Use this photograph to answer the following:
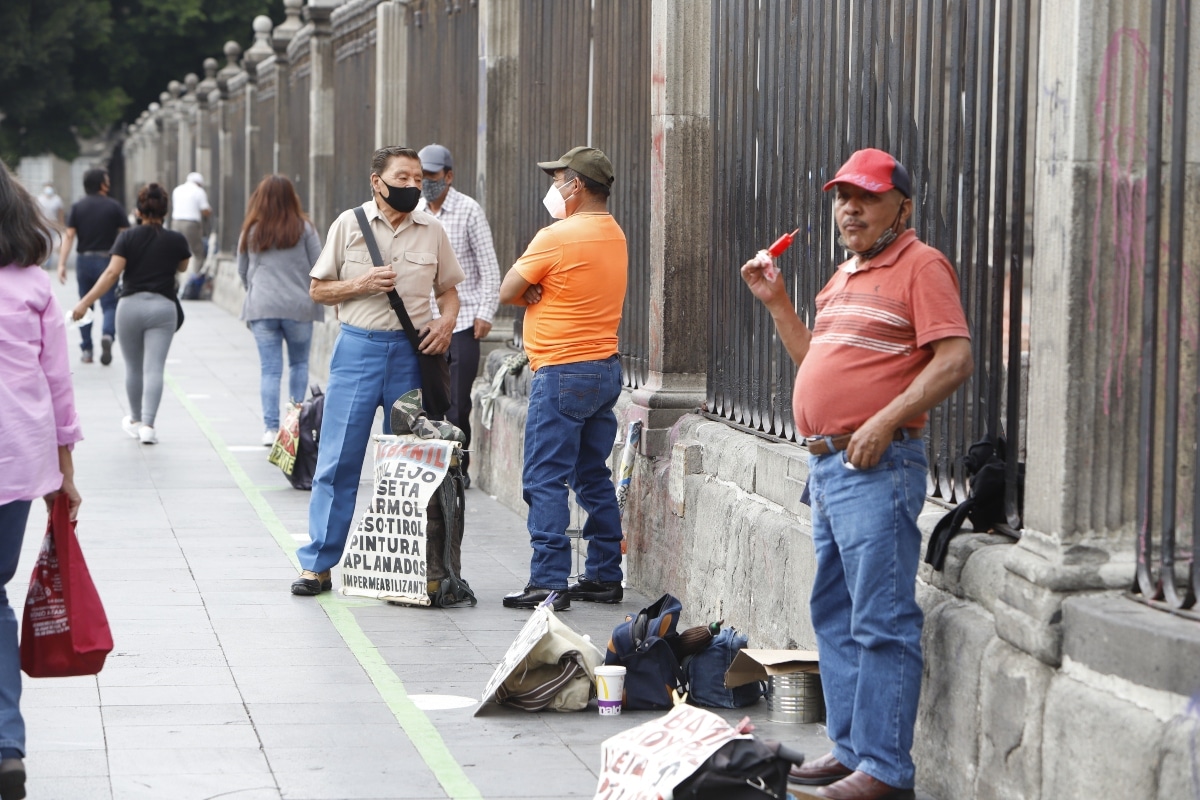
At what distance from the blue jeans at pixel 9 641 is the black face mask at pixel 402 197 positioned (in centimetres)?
312

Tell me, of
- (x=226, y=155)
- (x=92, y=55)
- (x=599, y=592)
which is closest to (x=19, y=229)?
(x=599, y=592)

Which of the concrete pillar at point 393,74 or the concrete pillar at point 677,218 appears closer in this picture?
the concrete pillar at point 677,218

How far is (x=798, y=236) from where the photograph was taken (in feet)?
22.5

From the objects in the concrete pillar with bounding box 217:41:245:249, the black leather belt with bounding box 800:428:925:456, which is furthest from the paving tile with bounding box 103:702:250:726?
the concrete pillar with bounding box 217:41:245:249

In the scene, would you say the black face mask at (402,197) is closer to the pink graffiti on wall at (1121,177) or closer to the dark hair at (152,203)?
the pink graffiti on wall at (1121,177)

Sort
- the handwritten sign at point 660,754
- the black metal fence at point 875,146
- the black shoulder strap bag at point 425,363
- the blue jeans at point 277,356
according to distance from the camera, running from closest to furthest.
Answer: the handwritten sign at point 660,754 < the black metal fence at point 875,146 < the black shoulder strap bag at point 425,363 < the blue jeans at point 277,356

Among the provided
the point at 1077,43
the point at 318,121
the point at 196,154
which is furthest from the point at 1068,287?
the point at 196,154

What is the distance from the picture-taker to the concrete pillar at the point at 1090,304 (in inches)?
179

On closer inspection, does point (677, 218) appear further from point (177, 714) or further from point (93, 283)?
point (93, 283)

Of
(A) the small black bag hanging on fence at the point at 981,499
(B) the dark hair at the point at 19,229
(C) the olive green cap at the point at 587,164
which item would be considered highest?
(C) the olive green cap at the point at 587,164

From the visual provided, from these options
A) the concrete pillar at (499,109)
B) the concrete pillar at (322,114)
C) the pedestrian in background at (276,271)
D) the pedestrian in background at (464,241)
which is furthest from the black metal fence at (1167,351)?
the concrete pillar at (322,114)

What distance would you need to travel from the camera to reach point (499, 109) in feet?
39.1

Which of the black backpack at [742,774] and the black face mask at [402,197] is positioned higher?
the black face mask at [402,197]

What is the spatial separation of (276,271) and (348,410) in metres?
4.66
